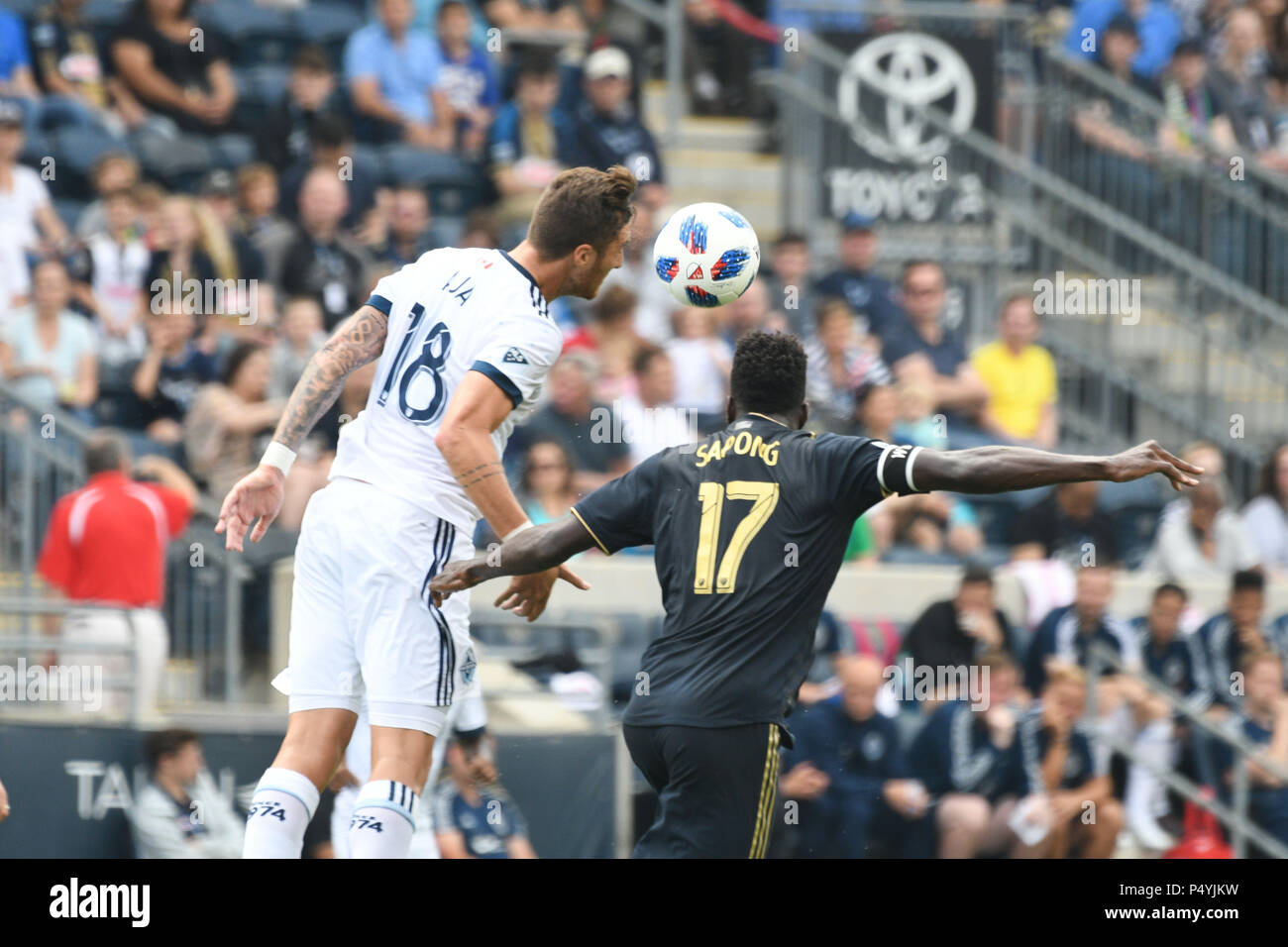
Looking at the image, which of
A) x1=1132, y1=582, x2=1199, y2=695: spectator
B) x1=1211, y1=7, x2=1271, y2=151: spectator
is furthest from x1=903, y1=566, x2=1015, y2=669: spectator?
x1=1211, y1=7, x2=1271, y2=151: spectator

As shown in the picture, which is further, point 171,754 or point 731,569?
point 171,754

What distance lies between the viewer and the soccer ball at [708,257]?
23.7ft

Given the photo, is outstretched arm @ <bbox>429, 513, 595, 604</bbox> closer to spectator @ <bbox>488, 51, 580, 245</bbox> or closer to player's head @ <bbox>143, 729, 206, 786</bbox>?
player's head @ <bbox>143, 729, 206, 786</bbox>

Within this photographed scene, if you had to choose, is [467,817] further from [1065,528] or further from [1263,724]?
[1263,724]

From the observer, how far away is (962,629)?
34.8 feet

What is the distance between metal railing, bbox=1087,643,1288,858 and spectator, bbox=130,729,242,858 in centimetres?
487

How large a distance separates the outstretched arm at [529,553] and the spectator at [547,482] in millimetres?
4125

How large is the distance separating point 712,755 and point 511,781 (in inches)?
148

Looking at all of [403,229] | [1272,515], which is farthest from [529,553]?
[1272,515]

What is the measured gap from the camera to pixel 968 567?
10.7m

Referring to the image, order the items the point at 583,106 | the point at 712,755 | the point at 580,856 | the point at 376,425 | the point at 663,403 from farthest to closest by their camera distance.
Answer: the point at 583,106
the point at 663,403
the point at 580,856
the point at 376,425
the point at 712,755

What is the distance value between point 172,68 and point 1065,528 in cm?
672
